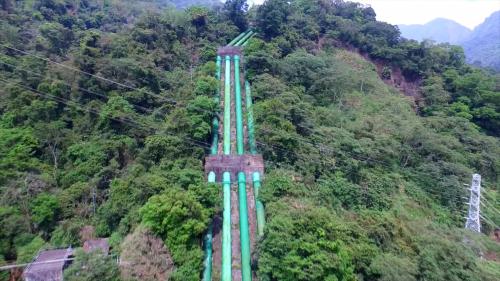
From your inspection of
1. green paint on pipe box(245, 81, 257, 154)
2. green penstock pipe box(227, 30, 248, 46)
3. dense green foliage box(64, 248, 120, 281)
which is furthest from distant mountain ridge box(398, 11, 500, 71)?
dense green foliage box(64, 248, 120, 281)

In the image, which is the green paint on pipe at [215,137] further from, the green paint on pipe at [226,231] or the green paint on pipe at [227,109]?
the green paint on pipe at [226,231]

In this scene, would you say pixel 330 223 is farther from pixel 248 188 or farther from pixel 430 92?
pixel 430 92

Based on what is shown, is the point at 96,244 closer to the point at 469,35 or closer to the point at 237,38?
the point at 237,38

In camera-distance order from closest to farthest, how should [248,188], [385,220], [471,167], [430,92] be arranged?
[385,220], [248,188], [471,167], [430,92]

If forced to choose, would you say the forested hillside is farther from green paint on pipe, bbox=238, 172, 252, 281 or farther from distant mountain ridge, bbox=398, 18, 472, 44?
distant mountain ridge, bbox=398, 18, 472, 44

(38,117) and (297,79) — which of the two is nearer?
(38,117)

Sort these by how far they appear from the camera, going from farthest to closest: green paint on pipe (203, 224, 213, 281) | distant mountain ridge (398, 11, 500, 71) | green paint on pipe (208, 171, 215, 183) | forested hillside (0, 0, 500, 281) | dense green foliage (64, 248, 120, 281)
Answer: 1. distant mountain ridge (398, 11, 500, 71)
2. green paint on pipe (208, 171, 215, 183)
3. green paint on pipe (203, 224, 213, 281)
4. forested hillside (0, 0, 500, 281)
5. dense green foliage (64, 248, 120, 281)

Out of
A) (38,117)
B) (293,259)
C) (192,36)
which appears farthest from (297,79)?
(38,117)
